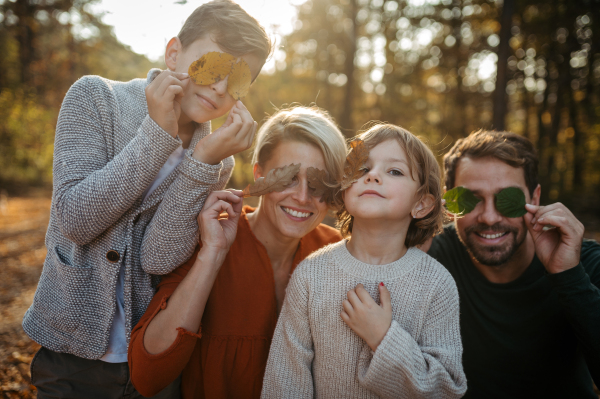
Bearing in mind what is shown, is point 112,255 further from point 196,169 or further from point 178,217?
point 196,169

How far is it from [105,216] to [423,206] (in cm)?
170

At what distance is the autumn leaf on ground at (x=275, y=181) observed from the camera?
2100 mm

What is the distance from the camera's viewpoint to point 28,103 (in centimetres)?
1448

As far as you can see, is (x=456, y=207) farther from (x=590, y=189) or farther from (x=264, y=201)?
(x=590, y=189)

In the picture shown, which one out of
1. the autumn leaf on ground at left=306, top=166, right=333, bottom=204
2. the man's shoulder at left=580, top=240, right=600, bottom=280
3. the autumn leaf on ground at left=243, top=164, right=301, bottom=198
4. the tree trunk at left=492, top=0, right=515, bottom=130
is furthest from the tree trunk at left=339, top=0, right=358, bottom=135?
the autumn leaf on ground at left=243, top=164, right=301, bottom=198

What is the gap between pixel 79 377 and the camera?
6.55 ft

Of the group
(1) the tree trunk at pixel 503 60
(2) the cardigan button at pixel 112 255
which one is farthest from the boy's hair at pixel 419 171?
(1) the tree trunk at pixel 503 60

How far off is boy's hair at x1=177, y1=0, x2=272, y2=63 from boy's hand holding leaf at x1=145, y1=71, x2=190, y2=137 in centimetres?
34

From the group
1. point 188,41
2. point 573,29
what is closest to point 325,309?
point 188,41

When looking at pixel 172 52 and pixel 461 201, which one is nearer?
pixel 172 52

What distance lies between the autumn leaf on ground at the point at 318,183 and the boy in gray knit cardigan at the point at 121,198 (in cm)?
44

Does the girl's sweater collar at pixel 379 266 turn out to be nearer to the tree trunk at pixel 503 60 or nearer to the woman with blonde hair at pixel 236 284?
the woman with blonde hair at pixel 236 284

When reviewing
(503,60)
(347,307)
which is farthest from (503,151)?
(503,60)

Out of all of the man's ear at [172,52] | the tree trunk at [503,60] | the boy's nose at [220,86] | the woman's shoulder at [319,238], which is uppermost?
the tree trunk at [503,60]
